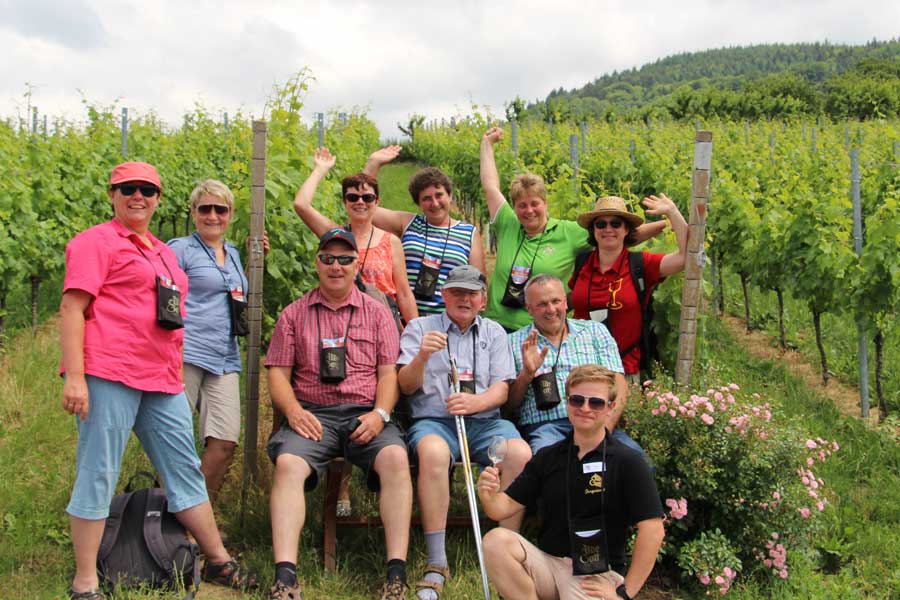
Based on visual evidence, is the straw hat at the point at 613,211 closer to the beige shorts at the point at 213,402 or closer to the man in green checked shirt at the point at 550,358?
the man in green checked shirt at the point at 550,358

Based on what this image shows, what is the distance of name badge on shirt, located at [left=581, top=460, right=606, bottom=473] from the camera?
9.21ft

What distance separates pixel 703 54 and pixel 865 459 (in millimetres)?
153371

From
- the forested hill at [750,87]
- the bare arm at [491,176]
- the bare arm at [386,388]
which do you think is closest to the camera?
the bare arm at [386,388]

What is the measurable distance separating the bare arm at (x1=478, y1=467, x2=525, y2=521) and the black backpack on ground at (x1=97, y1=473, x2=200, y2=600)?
125 centimetres

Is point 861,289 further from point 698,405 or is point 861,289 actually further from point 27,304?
point 27,304

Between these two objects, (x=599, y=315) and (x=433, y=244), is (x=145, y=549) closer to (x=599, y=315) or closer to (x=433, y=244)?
(x=433, y=244)

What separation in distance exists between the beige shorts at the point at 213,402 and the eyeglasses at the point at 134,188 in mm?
953

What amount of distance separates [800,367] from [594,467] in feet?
16.5

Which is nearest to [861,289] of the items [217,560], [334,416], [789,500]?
[789,500]

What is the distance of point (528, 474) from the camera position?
9.66 ft

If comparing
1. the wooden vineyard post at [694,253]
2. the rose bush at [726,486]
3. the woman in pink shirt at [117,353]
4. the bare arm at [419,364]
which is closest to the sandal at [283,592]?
the woman in pink shirt at [117,353]

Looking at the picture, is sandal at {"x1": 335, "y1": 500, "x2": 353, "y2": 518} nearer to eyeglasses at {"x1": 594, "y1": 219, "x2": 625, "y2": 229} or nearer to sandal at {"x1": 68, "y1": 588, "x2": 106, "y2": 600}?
sandal at {"x1": 68, "y1": 588, "x2": 106, "y2": 600}

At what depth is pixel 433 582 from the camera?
3.28 m

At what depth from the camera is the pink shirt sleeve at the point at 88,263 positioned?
2873 mm
